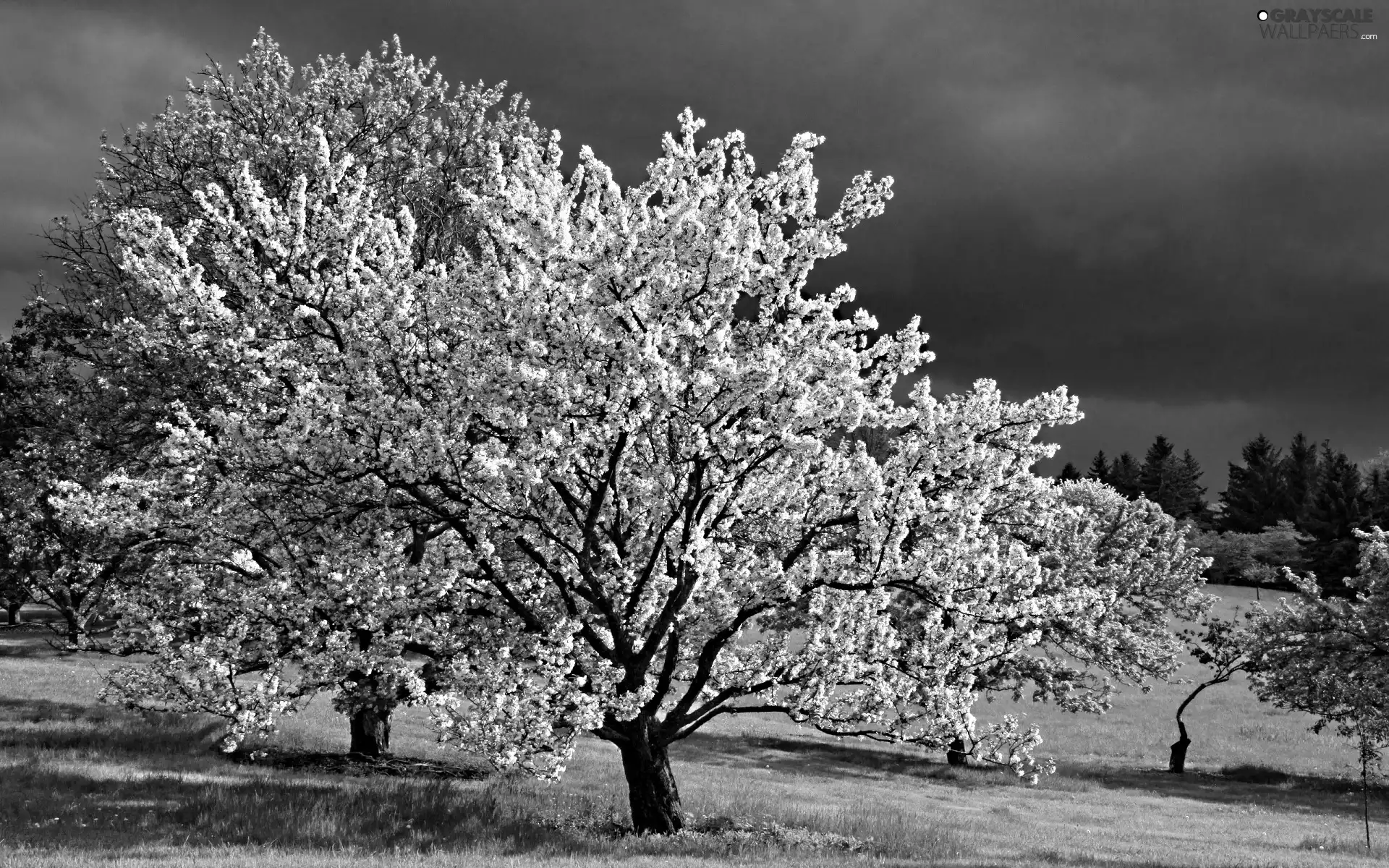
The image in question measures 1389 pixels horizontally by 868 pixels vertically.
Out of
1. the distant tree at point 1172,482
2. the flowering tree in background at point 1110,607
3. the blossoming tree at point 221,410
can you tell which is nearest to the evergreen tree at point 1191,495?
the distant tree at point 1172,482

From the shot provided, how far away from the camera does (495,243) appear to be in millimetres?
17484

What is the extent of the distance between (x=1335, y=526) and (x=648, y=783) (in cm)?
11102

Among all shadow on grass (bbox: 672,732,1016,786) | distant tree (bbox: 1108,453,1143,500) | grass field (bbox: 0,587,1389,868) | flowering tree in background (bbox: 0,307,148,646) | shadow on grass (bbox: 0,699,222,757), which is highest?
distant tree (bbox: 1108,453,1143,500)

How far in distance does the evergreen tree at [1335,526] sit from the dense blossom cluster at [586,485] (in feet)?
318

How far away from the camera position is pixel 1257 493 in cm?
13588

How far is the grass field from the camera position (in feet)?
50.7

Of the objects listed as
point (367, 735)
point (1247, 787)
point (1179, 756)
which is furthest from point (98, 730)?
point (1179, 756)

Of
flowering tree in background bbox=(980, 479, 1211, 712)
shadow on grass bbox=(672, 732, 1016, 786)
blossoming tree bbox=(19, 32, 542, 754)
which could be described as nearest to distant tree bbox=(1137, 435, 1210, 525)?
flowering tree in background bbox=(980, 479, 1211, 712)

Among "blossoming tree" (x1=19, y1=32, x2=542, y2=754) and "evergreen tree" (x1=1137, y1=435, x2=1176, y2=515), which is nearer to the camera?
"blossoming tree" (x1=19, y1=32, x2=542, y2=754)

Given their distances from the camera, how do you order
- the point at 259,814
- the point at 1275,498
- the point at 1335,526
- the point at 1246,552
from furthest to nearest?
the point at 1275,498
the point at 1246,552
the point at 1335,526
the point at 259,814

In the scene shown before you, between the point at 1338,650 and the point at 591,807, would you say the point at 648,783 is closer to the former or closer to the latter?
the point at 591,807

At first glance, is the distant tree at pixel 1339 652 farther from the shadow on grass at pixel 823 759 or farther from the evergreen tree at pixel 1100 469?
the evergreen tree at pixel 1100 469

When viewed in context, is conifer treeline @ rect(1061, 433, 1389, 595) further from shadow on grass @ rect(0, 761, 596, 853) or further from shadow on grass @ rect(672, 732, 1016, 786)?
shadow on grass @ rect(0, 761, 596, 853)

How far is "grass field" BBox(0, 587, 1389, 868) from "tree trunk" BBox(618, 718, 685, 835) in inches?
23.5
